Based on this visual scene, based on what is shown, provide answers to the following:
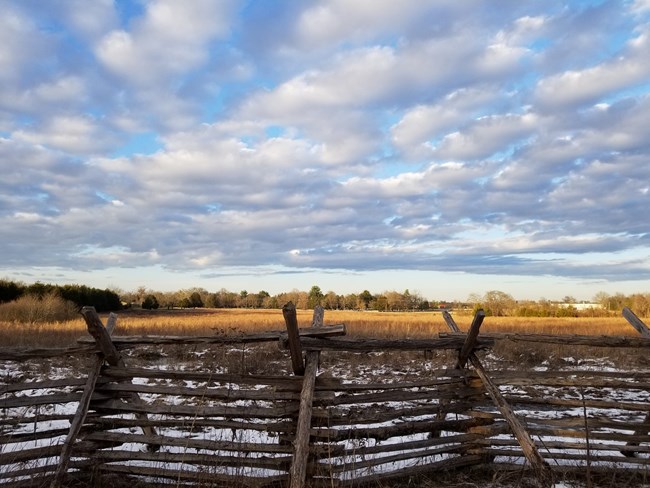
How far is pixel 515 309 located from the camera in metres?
67.3

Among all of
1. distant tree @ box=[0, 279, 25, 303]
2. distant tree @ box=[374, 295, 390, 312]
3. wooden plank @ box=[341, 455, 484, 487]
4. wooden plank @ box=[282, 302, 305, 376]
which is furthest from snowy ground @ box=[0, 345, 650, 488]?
distant tree @ box=[374, 295, 390, 312]

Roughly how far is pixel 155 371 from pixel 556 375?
485cm

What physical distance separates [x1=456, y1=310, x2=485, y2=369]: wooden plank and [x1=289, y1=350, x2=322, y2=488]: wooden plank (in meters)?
1.78

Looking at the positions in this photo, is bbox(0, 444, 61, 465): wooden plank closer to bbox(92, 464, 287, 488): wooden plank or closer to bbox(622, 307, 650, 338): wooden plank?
bbox(92, 464, 287, 488): wooden plank

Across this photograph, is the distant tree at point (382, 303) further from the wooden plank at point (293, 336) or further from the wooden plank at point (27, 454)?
the wooden plank at point (27, 454)

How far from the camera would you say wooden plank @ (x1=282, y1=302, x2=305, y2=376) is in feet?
15.3

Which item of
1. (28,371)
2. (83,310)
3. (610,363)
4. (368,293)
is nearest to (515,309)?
(368,293)

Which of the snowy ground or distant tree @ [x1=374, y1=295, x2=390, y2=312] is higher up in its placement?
distant tree @ [x1=374, y1=295, x2=390, y2=312]

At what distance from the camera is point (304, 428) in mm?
5008

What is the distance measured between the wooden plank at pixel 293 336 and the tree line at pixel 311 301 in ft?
71.8

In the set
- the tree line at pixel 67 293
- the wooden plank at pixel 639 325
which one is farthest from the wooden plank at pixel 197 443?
the tree line at pixel 67 293

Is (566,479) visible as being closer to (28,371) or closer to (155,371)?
(155,371)

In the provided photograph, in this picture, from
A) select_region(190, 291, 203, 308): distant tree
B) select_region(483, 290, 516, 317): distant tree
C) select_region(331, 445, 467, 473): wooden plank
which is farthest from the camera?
select_region(190, 291, 203, 308): distant tree

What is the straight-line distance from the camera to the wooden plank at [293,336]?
184 inches
